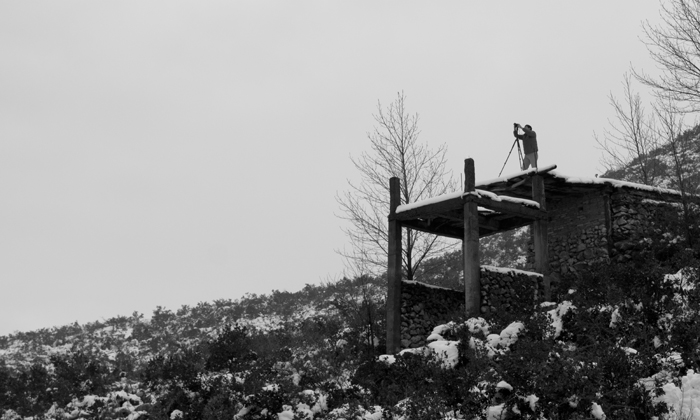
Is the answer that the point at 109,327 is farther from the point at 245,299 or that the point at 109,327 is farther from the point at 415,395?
the point at 415,395

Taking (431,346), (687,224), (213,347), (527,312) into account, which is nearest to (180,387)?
(213,347)

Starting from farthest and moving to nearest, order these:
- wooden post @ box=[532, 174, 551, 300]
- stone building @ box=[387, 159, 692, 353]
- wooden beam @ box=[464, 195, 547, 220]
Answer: wooden post @ box=[532, 174, 551, 300], stone building @ box=[387, 159, 692, 353], wooden beam @ box=[464, 195, 547, 220]

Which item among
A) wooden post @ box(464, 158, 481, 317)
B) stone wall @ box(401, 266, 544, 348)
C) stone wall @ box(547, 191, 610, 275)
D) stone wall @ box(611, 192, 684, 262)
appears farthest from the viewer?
stone wall @ box(547, 191, 610, 275)

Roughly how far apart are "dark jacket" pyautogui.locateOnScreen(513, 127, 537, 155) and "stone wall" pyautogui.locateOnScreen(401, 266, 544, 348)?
3626mm

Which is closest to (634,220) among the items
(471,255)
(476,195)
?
(476,195)

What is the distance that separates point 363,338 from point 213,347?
361 centimetres

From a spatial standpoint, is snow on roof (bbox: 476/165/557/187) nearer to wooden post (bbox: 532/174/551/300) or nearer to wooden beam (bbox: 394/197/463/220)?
wooden post (bbox: 532/174/551/300)

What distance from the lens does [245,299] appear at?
3003 centimetres

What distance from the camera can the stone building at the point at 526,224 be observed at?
44.0ft

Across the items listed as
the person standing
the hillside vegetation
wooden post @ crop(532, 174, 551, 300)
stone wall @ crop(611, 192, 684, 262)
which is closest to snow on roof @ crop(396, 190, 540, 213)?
wooden post @ crop(532, 174, 551, 300)

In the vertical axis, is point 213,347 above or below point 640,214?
below

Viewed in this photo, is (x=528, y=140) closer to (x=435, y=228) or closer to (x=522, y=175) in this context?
(x=522, y=175)

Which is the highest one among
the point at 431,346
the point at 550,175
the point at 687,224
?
the point at 550,175

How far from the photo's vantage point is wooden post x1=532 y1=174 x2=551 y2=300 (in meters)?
14.0
